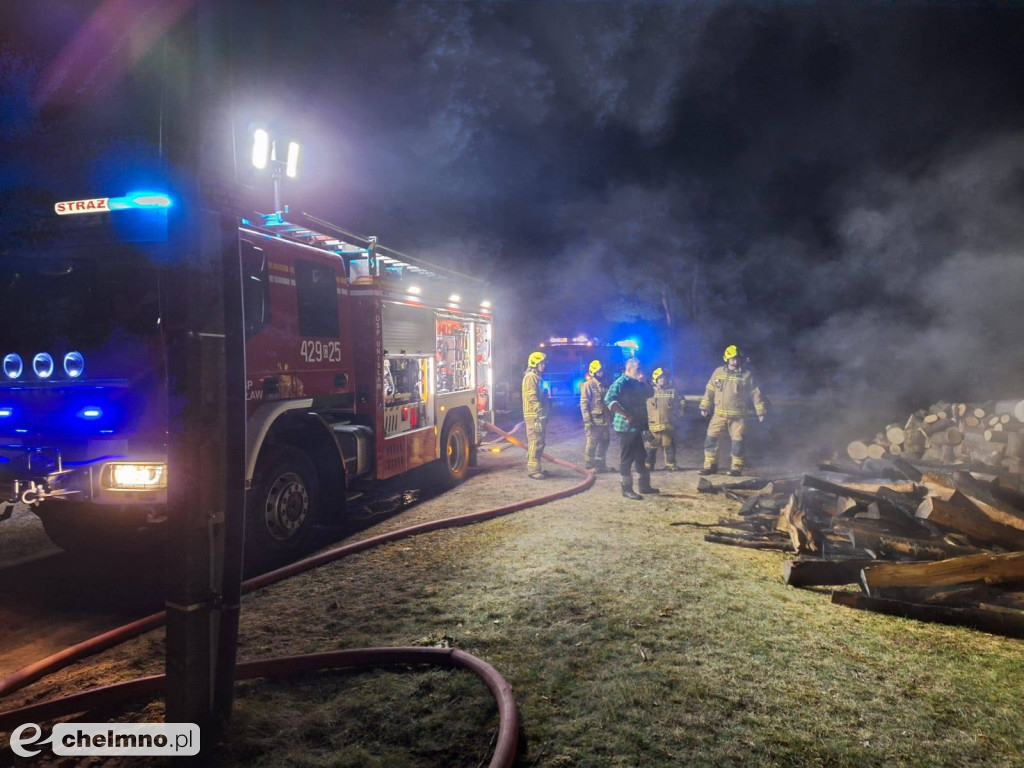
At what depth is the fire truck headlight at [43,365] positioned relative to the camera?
4.41 m

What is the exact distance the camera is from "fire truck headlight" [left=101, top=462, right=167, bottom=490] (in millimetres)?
4012

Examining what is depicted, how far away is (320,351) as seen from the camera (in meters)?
6.03

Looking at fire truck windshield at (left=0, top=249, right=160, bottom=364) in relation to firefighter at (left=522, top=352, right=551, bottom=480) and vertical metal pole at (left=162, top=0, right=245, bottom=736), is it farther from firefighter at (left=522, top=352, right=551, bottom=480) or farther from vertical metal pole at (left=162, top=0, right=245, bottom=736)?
firefighter at (left=522, top=352, right=551, bottom=480)

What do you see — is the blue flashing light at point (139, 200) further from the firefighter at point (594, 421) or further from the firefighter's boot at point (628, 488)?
the firefighter at point (594, 421)

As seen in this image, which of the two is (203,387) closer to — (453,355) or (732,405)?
(453,355)

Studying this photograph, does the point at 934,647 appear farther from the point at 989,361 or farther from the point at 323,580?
the point at 989,361

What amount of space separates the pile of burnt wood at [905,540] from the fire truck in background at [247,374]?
3988 mm

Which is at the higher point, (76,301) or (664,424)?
(76,301)

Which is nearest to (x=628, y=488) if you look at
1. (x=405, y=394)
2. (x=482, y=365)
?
(x=405, y=394)

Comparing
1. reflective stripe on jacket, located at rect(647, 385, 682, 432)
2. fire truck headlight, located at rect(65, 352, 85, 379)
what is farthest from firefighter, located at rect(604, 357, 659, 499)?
fire truck headlight, located at rect(65, 352, 85, 379)

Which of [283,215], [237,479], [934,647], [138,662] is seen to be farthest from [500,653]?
[283,215]

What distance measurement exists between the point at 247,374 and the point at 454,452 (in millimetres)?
4497

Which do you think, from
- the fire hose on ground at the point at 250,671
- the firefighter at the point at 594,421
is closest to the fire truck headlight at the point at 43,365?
the fire hose on ground at the point at 250,671

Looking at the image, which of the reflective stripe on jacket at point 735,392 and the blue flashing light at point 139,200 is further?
the reflective stripe on jacket at point 735,392
